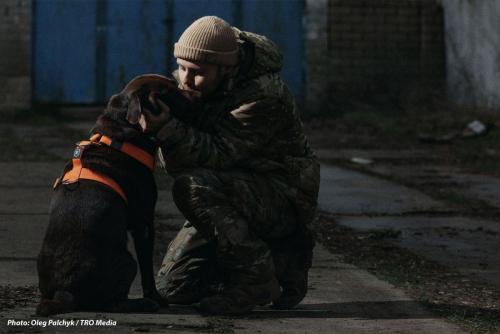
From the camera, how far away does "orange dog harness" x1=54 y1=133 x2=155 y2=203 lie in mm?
3924

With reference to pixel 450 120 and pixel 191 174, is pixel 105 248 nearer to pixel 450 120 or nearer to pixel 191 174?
pixel 191 174

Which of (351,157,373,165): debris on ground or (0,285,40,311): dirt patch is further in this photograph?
(351,157,373,165): debris on ground

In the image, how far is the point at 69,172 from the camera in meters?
4.02

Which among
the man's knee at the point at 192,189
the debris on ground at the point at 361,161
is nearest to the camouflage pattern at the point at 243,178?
the man's knee at the point at 192,189

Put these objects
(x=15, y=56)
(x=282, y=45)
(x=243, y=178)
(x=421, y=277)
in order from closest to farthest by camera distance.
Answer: (x=243, y=178) → (x=421, y=277) → (x=15, y=56) → (x=282, y=45)

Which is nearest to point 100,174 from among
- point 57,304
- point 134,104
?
point 134,104

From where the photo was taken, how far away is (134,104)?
3.91 metres

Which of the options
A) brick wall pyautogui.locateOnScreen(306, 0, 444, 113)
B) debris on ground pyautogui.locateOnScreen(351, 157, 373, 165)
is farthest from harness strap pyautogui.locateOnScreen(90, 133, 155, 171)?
brick wall pyautogui.locateOnScreen(306, 0, 444, 113)

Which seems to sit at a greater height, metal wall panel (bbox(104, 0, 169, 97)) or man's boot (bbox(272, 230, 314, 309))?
metal wall panel (bbox(104, 0, 169, 97))

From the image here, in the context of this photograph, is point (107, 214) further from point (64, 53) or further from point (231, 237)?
point (64, 53)

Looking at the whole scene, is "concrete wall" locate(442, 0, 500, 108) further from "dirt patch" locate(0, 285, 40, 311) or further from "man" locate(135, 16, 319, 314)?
"dirt patch" locate(0, 285, 40, 311)

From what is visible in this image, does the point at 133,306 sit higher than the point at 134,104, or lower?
lower

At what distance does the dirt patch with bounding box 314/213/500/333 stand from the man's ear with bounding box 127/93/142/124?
4.60 ft

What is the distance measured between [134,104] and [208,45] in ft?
1.13
